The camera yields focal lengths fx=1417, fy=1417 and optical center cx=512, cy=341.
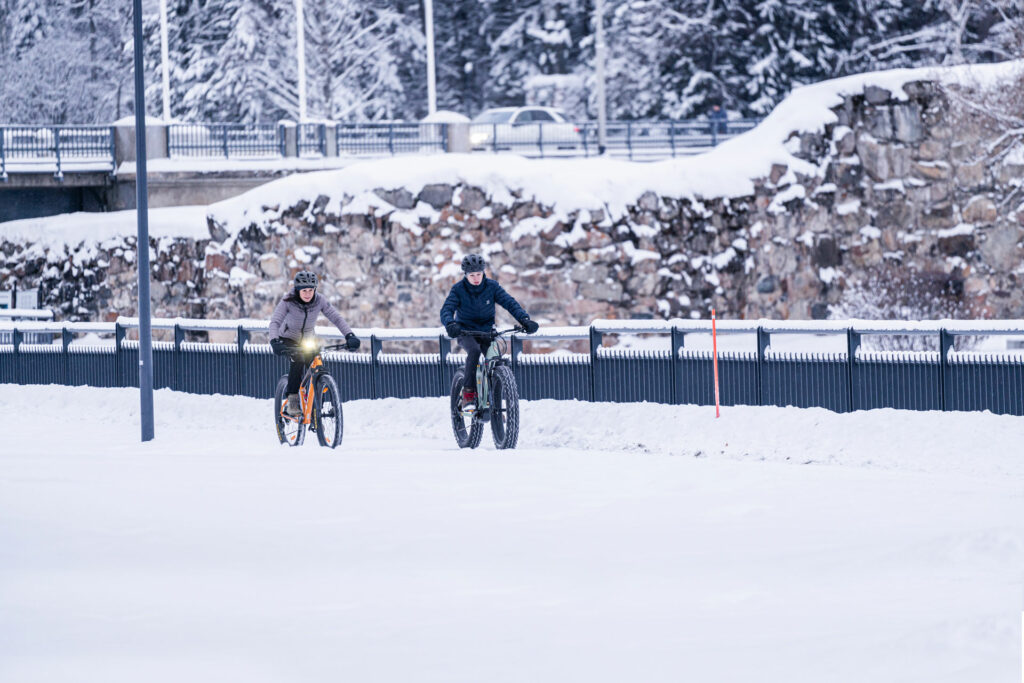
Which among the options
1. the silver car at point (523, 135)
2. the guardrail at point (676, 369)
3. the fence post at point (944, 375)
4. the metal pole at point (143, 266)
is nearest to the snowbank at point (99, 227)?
the silver car at point (523, 135)

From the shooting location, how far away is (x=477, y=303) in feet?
42.0

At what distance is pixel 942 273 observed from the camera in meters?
28.2

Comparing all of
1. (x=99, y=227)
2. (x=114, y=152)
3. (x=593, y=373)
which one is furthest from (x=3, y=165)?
(x=593, y=373)

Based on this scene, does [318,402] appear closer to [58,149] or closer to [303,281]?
[303,281]

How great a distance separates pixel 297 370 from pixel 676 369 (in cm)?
510

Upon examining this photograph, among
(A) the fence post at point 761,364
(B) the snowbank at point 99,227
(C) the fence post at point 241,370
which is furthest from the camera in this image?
(B) the snowbank at point 99,227

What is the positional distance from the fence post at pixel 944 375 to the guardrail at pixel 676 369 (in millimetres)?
11

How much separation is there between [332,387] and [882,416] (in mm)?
5943

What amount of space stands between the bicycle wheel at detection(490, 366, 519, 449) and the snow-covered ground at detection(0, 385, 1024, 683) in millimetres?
896

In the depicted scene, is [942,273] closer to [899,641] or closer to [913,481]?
[913,481]

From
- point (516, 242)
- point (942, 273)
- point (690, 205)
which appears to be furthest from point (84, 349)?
point (942, 273)

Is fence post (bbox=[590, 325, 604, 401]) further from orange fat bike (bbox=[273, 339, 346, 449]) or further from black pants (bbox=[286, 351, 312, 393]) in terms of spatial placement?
black pants (bbox=[286, 351, 312, 393])

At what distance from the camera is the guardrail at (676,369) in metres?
15.3

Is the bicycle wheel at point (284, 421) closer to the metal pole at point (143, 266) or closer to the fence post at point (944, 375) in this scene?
the metal pole at point (143, 266)
